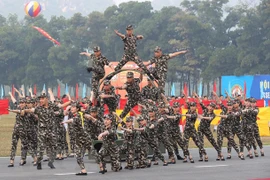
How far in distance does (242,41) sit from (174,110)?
67879mm

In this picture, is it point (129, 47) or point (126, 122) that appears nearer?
point (126, 122)

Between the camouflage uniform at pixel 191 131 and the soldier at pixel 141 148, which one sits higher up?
the camouflage uniform at pixel 191 131

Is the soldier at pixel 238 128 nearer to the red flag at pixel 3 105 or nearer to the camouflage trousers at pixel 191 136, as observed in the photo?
the camouflage trousers at pixel 191 136

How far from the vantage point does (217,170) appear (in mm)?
22172

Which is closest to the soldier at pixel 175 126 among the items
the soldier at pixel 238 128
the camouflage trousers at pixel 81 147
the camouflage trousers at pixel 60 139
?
the soldier at pixel 238 128

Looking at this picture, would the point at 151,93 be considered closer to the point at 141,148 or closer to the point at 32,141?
the point at 141,148

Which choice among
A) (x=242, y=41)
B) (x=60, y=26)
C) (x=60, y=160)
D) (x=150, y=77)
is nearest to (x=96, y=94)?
(x=150, y=77)

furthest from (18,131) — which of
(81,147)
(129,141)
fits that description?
(81,147)

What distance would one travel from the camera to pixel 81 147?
68.9 feet

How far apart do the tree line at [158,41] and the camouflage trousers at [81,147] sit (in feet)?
222

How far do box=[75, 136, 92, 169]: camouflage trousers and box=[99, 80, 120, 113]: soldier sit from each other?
2.70 m

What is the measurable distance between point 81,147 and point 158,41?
264 feet

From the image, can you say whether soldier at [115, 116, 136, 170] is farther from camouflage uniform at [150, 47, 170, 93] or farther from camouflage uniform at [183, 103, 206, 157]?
camouflage uniform at [183, 103, 206, 157]

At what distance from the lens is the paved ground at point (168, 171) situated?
2031 centimetres
